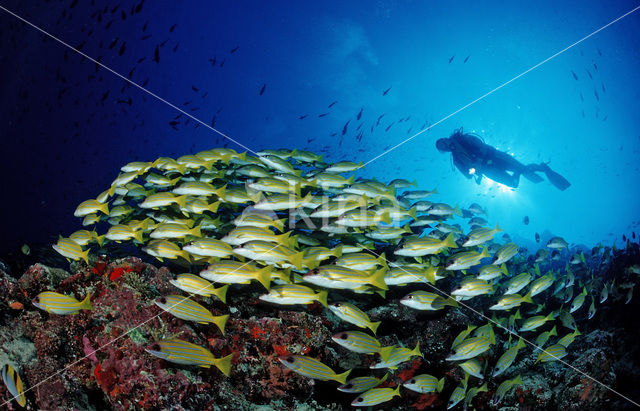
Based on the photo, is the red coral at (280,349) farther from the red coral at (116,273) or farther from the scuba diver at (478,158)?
the scuba diver at (478,158)

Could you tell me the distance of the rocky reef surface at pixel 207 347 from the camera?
313 cm

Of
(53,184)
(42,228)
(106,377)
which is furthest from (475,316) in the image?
(53,184)

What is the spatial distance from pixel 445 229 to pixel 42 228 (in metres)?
61.4

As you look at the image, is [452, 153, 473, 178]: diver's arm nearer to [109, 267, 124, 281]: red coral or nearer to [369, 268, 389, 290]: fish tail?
[369, 268, 389, 290]: fish tail

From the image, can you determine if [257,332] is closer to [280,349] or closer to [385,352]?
[280,349]

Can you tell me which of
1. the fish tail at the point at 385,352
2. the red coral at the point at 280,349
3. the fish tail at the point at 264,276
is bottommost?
the red coral at the point at 280,349

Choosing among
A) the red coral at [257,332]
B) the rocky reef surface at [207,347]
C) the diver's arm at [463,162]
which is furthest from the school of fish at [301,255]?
the diver's arm at [463,162]

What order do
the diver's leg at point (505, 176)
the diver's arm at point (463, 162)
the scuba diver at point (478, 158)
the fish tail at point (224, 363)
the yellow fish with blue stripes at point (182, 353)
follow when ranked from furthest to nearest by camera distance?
the diver's leg at point (505, 176) → the diver's arm at point (463, 162) → the scuba diver at point (478, 158) → the fish tail at point (224, 363) → the yellow fish with blue stripes at point (182, 353)

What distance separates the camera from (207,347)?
137 inches

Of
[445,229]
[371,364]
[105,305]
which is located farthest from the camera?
[445,229]

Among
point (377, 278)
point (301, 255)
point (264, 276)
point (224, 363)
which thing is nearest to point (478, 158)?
point (377, 278)

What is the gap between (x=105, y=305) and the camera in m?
3.76

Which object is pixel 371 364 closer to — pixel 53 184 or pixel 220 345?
pixel 220 345

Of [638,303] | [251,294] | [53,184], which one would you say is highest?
[53,184]
